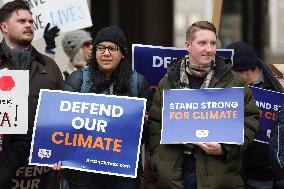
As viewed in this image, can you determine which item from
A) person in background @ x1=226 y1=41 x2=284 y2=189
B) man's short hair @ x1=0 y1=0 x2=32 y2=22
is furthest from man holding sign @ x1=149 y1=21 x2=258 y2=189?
man's short hair @ x1=0 y1=0 x2=32 y2=22

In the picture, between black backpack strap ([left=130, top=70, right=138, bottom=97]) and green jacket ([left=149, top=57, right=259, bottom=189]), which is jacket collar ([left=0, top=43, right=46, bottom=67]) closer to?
black backpack strap ([left=130, top=70, right=138, bottom=97])

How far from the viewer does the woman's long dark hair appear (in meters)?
5.51

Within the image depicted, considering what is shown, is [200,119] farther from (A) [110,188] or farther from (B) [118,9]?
(B) [118,9]

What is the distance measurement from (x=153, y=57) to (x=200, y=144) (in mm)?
1210

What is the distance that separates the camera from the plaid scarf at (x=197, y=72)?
5.31 m

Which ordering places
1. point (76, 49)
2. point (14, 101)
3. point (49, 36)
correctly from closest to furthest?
point (14, 101), point (49, 36), point (76, 49)

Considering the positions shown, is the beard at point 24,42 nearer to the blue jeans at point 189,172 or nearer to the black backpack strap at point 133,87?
the black backpack strap at point 133,87

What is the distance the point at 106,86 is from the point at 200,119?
0.68 m

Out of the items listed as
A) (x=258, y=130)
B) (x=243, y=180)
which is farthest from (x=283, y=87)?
(x=243, y=180)

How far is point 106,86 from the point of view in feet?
18.2

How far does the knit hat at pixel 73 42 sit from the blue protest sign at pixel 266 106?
2.21 meters

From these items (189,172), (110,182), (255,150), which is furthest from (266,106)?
(110,182)

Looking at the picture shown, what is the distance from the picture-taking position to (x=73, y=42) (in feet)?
25.0

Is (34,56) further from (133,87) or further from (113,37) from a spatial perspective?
(133,87)
